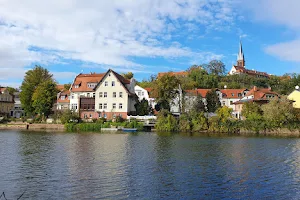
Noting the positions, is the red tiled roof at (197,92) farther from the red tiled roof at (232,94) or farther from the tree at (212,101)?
the red tiled roof at (232,94)

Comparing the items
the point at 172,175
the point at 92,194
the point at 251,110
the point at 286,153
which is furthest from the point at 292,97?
the point at 92,194

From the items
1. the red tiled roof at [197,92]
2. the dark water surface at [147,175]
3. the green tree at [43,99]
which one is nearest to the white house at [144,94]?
the red tiled roof at [197,92]

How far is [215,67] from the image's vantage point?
119188 millimetres

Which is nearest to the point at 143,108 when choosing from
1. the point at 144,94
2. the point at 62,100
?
the point at 144,94

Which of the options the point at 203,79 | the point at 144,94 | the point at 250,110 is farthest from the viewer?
the point at 203,79

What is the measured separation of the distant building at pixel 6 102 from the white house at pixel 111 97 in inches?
1594

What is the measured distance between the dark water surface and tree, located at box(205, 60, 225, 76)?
91.9 metres

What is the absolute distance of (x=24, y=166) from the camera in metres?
21.5

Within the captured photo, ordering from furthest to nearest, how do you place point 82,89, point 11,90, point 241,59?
→ point 241,59 < point 11,90 < point 82,89

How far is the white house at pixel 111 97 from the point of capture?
232 feet

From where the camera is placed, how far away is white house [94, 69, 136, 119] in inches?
2778

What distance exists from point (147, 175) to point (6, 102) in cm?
A: 9012

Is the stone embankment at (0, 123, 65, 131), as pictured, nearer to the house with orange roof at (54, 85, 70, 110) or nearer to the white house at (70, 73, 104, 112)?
the white house at (70, 73, 104, 112)

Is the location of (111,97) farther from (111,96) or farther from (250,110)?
(250,110)
